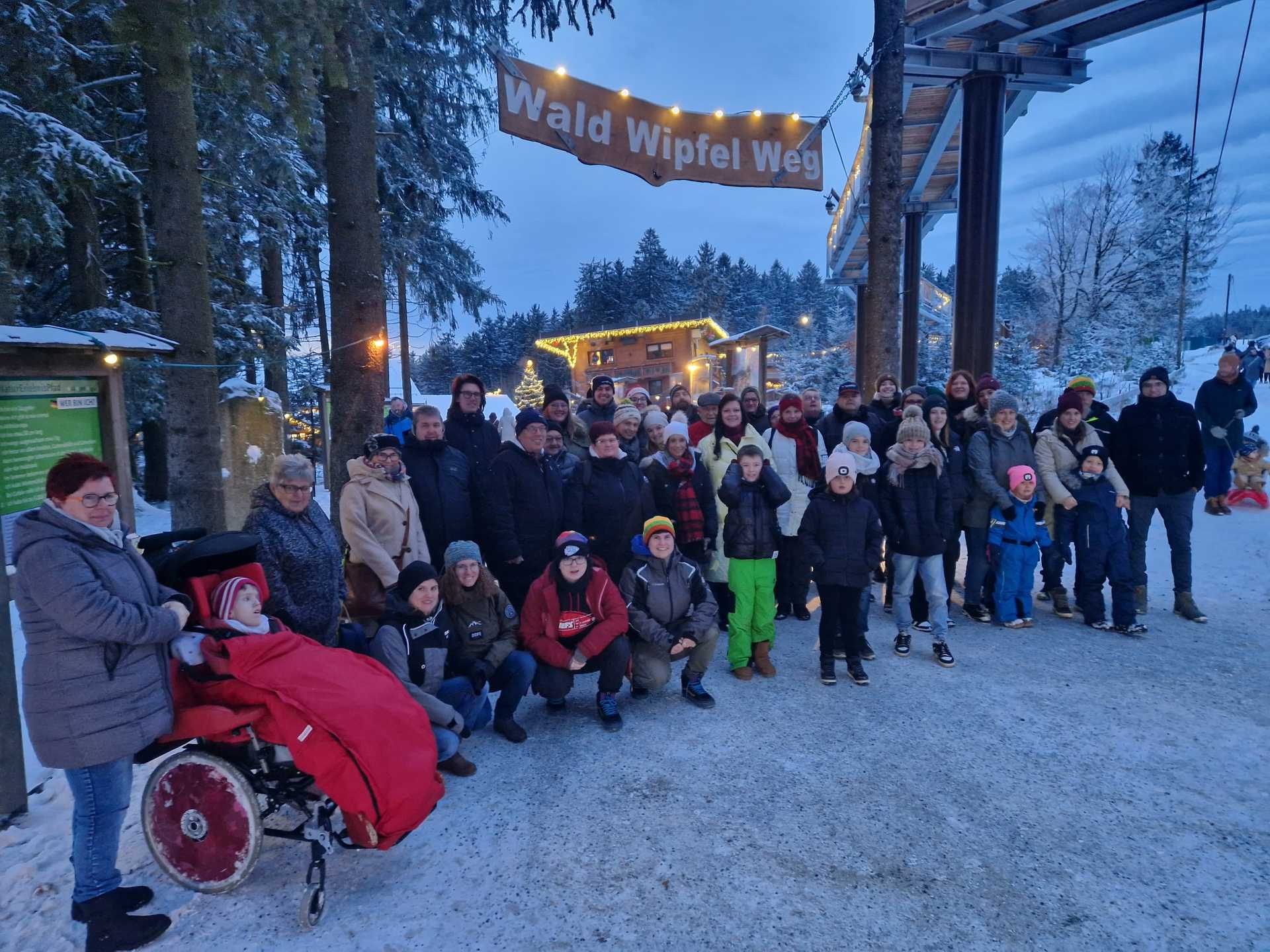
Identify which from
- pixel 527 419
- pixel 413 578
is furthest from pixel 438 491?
pixel 413 578

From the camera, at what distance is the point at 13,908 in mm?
2678

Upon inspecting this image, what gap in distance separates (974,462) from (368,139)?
6558mm

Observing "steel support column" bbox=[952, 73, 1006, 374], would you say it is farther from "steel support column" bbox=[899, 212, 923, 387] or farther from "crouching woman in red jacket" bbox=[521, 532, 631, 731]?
"steel support column" bbox=[899, 212, 923, 387]

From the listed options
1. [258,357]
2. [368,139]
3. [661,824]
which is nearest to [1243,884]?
[661,824]

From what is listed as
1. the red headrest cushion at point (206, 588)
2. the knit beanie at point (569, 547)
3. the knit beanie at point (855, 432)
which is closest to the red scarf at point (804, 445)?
the knit beanie at point (855, 432)

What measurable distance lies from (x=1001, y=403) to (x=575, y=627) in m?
4.46

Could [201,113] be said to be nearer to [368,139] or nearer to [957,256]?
[368,139]

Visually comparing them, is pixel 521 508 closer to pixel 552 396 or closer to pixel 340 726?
pixel 552 396

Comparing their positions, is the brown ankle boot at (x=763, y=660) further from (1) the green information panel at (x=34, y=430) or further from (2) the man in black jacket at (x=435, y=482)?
(1) the green information panel at (x=34, y=430)

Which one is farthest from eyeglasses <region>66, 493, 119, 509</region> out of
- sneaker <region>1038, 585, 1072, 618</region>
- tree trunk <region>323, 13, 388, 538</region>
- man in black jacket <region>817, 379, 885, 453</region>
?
sneaker <region>1038, 585, 1072, 618</region>

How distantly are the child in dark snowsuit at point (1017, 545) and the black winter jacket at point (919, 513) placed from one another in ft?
2.41

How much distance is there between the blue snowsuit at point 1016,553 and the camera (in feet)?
18.9

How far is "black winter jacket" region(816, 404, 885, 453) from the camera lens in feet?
21.9

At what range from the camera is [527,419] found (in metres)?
5.01
